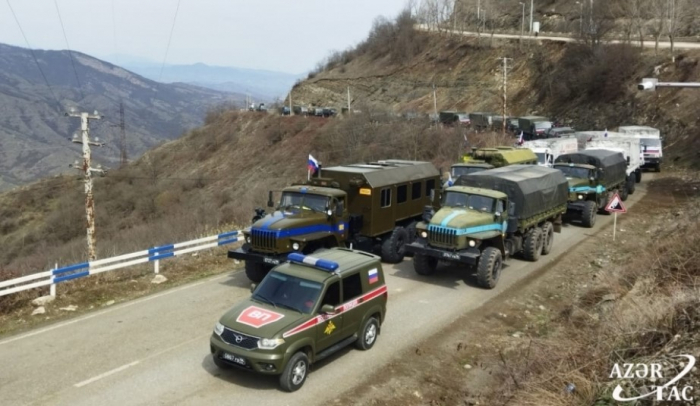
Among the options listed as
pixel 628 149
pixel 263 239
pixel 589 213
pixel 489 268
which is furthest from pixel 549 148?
pixel 263 239

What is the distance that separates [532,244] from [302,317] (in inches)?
420

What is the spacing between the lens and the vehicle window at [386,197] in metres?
17.7

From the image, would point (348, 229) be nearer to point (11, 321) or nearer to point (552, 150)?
point (11, 321)

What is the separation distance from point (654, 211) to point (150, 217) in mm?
48265

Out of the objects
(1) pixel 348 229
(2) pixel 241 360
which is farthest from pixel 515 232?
(2) pixel 241 360

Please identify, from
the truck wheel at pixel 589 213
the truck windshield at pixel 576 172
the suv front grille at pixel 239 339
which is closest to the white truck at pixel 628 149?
the truck windshield at pixel 576 172

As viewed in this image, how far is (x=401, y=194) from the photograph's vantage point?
1864 centimetres

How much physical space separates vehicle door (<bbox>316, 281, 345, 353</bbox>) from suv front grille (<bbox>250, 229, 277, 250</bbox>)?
4.50m

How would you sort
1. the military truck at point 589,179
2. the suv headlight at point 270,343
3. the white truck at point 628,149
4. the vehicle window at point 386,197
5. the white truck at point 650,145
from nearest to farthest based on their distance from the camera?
1. the suv headlight at point 270,343
2. the vehicle window at point 386,197
3. the military truck at point 589,179
4. the white truck at point 628,149
5. the white truck at point 650,145

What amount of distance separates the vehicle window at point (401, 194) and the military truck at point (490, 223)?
4.93 feet

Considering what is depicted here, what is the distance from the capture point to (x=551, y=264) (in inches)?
715

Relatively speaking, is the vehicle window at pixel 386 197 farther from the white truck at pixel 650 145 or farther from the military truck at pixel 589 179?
the white truck at pixel 650 145

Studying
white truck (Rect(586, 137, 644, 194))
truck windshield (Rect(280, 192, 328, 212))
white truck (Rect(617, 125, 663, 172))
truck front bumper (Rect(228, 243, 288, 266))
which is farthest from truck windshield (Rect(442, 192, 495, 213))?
white truck (Rect(617, 125, 663, 172))

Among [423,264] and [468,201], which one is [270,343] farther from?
[468,201]
